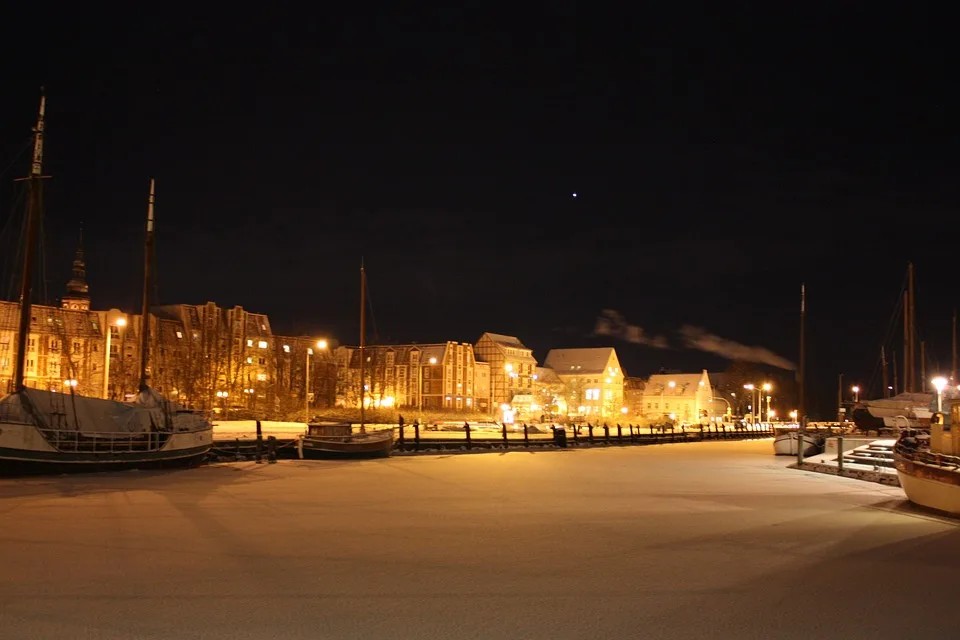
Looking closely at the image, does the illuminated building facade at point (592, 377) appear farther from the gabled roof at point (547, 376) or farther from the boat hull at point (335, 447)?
the boat hull at point (335, 447)

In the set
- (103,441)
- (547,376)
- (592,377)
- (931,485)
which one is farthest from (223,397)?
(931,485)

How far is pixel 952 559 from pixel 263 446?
29.2 meters

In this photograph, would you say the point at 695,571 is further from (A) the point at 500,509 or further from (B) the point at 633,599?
(A) the point at 500,509

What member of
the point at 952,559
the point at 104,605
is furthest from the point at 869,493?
the point at 104,605

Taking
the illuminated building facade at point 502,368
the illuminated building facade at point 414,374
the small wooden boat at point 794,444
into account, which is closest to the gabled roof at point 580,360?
the illuminated building facade at point 502,368

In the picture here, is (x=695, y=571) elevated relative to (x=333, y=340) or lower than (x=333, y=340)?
lower

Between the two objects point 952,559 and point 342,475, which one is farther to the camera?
point 342,475


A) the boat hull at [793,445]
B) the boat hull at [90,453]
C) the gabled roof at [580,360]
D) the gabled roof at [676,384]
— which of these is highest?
the gabled roof at [580,360]

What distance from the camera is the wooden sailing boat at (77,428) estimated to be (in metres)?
25.3

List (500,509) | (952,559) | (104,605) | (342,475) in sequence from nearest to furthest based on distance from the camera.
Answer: (104,605) → (952,559) → (500,509) → (342,475)

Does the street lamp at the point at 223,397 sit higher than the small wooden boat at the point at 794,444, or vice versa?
the street lamp at the point at 223,397

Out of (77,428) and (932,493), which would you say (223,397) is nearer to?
(77,428)

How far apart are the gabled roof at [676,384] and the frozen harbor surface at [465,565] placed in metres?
114

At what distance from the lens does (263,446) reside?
36.4 m
